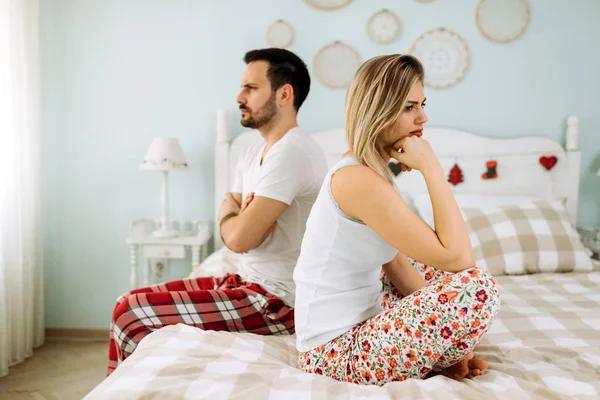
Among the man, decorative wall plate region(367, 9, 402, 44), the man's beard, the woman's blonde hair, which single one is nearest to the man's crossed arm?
the man

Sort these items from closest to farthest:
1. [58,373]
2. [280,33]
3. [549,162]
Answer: [58,373] < [549,162] < [280,33]

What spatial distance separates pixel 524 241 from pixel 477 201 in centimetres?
38

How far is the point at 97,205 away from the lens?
2996 millimetres

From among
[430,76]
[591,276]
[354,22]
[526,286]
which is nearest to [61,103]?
[354,22]

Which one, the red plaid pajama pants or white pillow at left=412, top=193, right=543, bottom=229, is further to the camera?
white pillow at left=412, top=193, right=543, bottom=229

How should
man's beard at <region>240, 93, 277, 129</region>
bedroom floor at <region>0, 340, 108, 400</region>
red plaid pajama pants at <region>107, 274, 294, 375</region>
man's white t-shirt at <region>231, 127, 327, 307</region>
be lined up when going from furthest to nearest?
1. bedroom floor at <region>0, 340, 108, 400</region>
2. man's beard at <region>240, 93, 277, 129</region>
3. man's white t-shirt at <region>231, 127, 327, 307</region>
4. red plaid pajama pants at <region>107, 274, 294, 375</region>

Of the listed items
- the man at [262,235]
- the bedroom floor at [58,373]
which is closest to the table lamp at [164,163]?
the bedroom floor at [58,373]

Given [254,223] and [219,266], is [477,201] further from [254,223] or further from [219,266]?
[254,223]

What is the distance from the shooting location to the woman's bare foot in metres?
1.17

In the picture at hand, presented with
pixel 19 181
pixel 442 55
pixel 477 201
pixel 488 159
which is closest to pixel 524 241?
pixel 477 201

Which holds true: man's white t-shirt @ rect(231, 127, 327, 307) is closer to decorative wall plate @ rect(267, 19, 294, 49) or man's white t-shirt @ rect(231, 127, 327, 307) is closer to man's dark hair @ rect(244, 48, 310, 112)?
man's dark hair @ rect(244, 48, 310, 112)

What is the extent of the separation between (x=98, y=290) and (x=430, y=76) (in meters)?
2.33

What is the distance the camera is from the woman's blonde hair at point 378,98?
3.94 feet

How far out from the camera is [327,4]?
2879 millimetres
